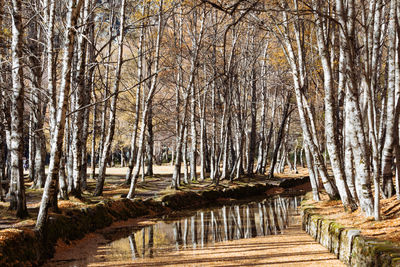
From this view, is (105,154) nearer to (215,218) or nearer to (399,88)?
(215,218)

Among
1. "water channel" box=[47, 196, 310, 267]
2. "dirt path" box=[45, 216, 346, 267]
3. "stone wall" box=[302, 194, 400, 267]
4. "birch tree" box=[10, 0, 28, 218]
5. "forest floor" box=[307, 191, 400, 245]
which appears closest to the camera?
"stone wall" box=[302, 194, 400, 267]

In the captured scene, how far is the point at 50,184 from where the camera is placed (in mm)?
7773

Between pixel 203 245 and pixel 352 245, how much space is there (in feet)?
12.2

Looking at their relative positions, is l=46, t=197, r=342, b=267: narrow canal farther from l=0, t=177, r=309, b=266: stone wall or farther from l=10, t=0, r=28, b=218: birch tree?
l=10, t=0, r=28, b=218: birch tree

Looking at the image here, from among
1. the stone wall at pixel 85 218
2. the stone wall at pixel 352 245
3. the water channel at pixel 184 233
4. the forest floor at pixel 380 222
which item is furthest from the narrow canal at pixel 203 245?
the forest floor at pixel 380 222

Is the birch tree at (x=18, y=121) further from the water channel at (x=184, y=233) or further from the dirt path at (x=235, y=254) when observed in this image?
the water channel at (x=184, y=233)

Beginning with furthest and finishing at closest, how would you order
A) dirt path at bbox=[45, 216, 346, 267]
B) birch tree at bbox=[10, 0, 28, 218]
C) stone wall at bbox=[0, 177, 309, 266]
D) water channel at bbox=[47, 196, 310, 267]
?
birch tree at bbox=[10, 0, 28, 218] < water channel at bbox=[47, 196, 310, 267] < dirt path at bbox=[45, 216, 346, 267] < stone wall at bbox=[0, 177, 309, 266]

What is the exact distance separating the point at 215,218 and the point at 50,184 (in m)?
7.02

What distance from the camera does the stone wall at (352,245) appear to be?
4.96 meters

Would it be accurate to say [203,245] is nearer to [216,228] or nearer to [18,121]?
[216,228]

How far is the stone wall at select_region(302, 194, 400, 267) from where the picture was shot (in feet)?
16.3

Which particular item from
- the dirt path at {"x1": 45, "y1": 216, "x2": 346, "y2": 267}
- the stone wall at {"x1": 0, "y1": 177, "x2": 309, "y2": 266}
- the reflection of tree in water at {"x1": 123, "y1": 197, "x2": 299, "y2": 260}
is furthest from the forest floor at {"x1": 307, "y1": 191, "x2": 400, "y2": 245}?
the stone wall at {"x1": 0, "y1": 177, "x2": 309, "y2": 266}

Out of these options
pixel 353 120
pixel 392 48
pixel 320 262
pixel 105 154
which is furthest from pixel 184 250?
pixel 105 154

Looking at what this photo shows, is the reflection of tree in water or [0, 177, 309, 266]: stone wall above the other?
[0, 177, 309, 266]: stone wall
